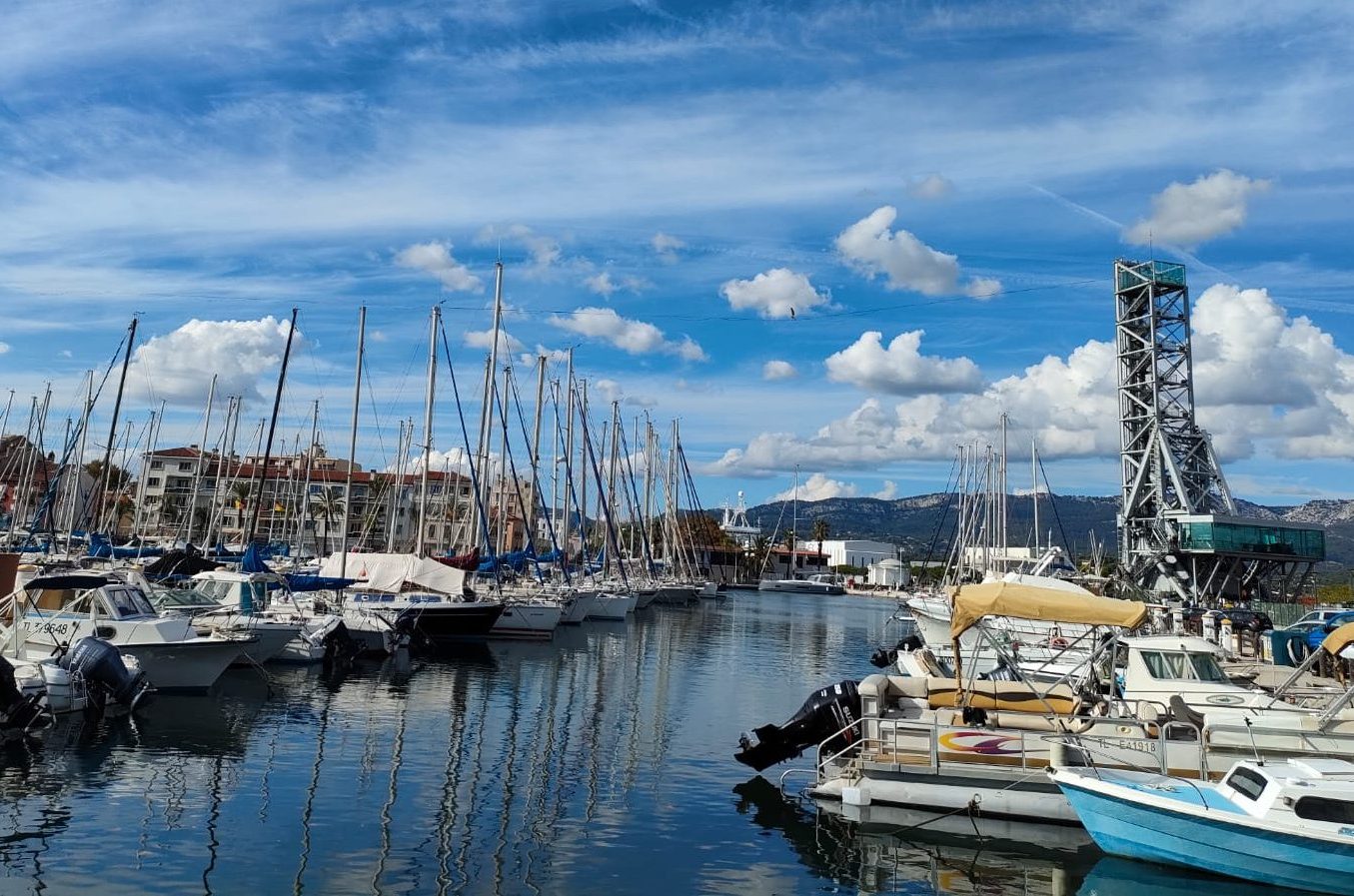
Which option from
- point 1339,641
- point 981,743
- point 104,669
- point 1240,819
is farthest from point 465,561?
point 1240,819

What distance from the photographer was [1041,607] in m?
22.4

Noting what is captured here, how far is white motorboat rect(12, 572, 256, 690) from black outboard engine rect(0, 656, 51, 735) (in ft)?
18.8

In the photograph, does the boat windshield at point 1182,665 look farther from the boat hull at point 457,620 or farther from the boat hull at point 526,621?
the boat hull at point 526,621

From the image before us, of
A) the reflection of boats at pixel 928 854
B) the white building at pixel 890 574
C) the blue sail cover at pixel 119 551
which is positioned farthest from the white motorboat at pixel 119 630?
the white building at pixel 890 574

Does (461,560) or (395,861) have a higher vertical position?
(461,560)

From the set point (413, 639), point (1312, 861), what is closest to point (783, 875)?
point (1312, 861)

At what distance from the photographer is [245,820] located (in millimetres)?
18688

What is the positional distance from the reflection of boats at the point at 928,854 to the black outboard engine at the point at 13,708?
15885 millimetres

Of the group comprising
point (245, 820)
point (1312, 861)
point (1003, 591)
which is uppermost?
point (1003, 591)

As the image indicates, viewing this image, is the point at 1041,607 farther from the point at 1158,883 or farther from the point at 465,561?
the point at 465,561

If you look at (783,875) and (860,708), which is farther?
→ (860,708)

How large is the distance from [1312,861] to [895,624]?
8120 centimetres

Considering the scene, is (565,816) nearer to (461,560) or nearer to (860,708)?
(860,708)

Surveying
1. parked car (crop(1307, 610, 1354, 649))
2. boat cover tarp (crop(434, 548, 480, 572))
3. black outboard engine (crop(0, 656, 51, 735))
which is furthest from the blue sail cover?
parked car (crop(1307, 610, 1354, 649))
